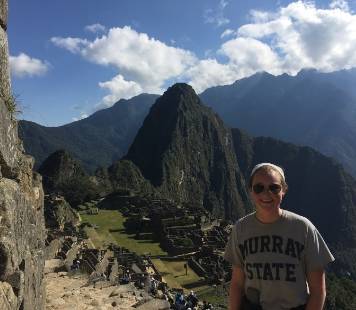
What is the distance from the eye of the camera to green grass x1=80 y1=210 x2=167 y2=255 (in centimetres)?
3546

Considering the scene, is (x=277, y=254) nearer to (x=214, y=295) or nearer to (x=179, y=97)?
(x=214, y=295)

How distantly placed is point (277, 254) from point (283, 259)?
48 mm

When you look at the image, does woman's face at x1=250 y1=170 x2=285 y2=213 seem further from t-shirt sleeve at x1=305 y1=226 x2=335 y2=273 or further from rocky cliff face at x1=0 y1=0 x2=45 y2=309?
rocky cliff face at x1=0 y1=0 x2=45 y2=309

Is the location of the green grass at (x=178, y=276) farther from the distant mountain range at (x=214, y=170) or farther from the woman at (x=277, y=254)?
the distant mountain range at (x=214, y=170)

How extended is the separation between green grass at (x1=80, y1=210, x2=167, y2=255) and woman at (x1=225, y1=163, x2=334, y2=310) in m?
31.4

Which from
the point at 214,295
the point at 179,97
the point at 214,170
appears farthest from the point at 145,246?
the point at 179,97

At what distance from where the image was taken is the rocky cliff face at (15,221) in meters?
4.12

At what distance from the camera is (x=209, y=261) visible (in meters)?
32.0

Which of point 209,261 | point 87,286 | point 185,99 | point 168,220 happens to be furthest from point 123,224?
point 185,99

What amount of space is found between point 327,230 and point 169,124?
59.2 metres

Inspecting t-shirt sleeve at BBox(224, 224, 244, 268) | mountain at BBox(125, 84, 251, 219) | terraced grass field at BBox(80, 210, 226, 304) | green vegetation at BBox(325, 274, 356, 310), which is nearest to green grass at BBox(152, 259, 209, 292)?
terraced grass field at BBox(80, 210, 226, 304)

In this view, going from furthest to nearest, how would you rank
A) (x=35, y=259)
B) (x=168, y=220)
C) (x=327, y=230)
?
(x=327, y=230)
(x=168, y=220)
(x=35, y=259)

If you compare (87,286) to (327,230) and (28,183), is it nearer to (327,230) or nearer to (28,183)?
(28,183)

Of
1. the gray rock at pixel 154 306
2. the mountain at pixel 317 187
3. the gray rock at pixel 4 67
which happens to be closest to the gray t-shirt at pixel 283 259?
the gray rock at pixel 4 67
